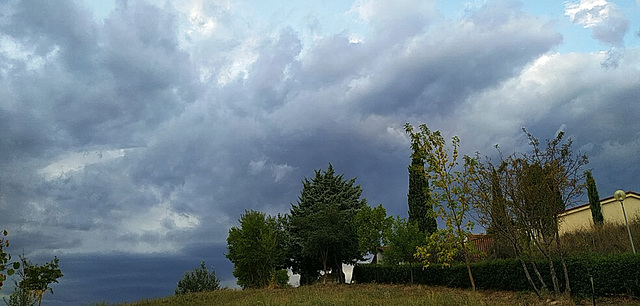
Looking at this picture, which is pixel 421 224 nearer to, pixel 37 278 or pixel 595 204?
pixel 595 204

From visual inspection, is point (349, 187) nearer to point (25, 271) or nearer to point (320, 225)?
point (320, 225)

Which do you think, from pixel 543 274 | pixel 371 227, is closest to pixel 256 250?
pixel 371 227

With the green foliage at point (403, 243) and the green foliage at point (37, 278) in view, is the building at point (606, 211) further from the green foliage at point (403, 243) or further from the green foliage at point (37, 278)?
the green foliage at point (37, 278)

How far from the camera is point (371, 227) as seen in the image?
1299 inches

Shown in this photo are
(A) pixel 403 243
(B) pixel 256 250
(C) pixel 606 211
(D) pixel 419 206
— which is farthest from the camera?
(D) pixel 419 206

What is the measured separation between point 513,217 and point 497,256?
9.86 meters

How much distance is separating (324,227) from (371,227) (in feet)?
11.5

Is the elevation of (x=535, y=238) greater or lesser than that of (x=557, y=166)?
lesser

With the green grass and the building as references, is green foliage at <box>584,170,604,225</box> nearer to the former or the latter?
the building

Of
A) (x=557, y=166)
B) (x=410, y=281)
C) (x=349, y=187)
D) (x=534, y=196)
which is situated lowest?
(x=410, y=281)

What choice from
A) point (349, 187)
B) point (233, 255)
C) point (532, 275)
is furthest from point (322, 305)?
point (349, 187)

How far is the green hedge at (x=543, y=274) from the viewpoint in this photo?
15.2 meters

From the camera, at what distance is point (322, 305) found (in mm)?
15453

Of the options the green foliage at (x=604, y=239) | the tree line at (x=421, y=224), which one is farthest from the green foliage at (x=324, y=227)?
the green foliage at (x=604, y=239)
